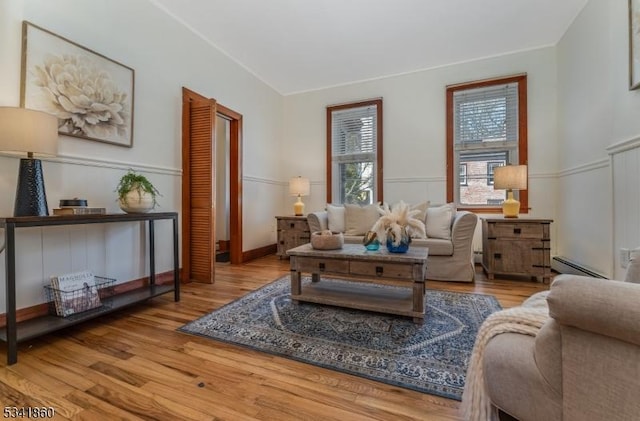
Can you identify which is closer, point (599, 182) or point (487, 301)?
point (487, 301)

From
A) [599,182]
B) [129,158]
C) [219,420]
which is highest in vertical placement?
[129,158]

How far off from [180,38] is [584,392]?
379 centimetres

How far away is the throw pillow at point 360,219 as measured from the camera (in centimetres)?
354

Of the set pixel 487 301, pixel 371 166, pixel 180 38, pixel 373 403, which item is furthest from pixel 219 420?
pixel 371 166

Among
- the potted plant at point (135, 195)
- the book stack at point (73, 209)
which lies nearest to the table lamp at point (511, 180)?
Answer: the potted plant at point (135, 195)

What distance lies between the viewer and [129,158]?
246 cm

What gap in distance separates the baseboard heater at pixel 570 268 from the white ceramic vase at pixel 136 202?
389 centimetres

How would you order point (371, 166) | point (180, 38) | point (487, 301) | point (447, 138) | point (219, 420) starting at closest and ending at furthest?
point (219, 420) < point (487, 301) < point (180, 38) < point (447, 138) < point (371, 166)

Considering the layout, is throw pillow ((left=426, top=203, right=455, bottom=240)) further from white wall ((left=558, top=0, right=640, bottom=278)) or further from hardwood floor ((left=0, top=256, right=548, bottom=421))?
hardwood floor ((left=0, top=256, right=548, bottom=421))

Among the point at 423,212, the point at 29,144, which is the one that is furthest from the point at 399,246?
the point at 29,144

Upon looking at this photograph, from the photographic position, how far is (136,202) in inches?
83.9

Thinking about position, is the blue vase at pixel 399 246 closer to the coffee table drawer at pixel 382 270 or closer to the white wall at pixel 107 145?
the coffee table drawer at pixel 382 270

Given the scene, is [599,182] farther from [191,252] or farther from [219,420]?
[191,252]

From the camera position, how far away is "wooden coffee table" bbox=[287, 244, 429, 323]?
1931 millimetres
